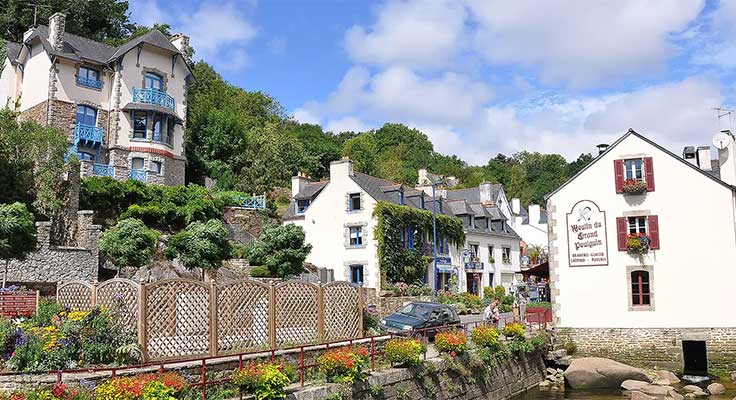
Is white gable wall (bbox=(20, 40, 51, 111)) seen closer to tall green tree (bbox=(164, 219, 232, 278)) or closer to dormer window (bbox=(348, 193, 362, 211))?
tall green tree (bbox=(164, 219, 232, 278))

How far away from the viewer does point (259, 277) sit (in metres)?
31.2

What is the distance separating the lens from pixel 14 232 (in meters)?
23.0

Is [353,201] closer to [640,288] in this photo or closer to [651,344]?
[640,288]

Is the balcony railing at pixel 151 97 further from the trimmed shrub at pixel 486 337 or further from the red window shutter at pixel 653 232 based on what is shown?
the red window shutter at pixel 653 232

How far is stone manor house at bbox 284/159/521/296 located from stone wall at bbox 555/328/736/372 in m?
15.1

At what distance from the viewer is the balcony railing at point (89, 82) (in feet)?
129

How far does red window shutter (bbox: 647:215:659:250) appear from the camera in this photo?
2452cm

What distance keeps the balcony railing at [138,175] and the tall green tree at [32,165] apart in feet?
24.5

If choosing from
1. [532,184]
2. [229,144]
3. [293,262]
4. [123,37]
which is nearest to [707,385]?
[293,262]

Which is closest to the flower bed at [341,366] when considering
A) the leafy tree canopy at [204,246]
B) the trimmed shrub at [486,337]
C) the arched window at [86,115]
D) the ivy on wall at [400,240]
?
the trimmed shrub at [486,337]

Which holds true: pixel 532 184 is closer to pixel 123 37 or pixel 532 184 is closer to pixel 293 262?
pixel 123 37

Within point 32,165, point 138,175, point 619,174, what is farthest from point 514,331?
point 138,175

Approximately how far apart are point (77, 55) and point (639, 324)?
34115 mm

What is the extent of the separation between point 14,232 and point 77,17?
116 feet
